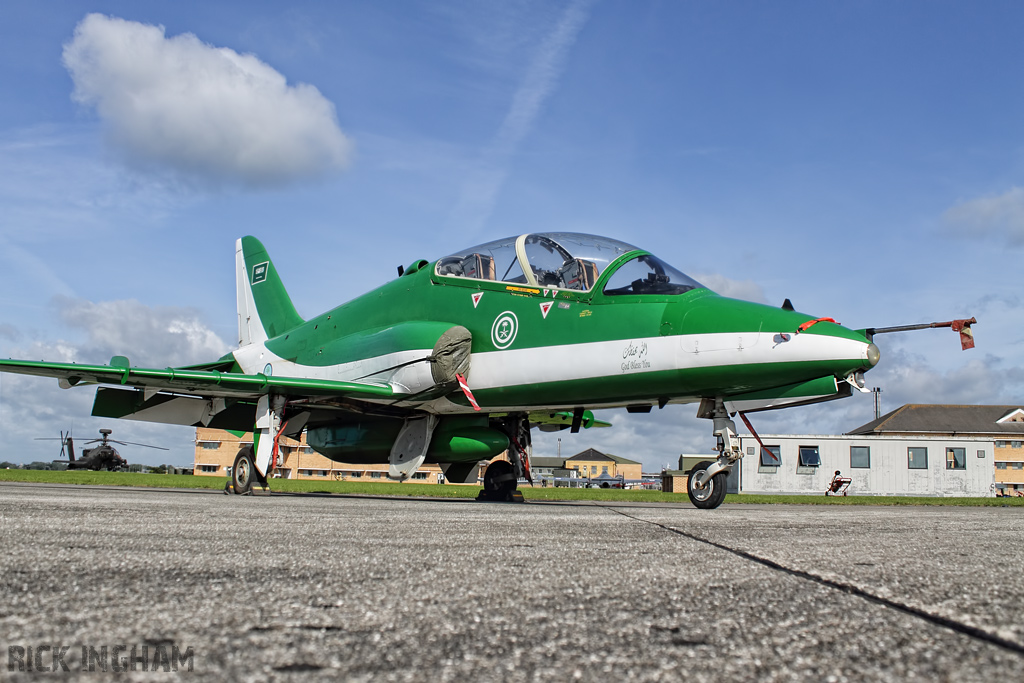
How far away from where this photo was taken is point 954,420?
230ft

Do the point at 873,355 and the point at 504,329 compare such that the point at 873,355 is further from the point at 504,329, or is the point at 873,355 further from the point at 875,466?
the point at 875,466

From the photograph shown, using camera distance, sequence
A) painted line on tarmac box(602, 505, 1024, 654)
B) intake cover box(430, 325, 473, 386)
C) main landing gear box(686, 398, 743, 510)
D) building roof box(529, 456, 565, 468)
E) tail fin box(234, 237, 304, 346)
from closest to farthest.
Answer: painted line on tarmac box(602, 505, 1024, 654)
main landing gear box(686, 398, 743, 510)
intake cover box(430, 325, 473, 386)
tail fin box(234, 237, 304, 346)
building roof box(529, 456, 565, 468)

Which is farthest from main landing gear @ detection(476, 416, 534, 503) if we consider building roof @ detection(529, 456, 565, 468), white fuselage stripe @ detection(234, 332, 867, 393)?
building roof @ detection(529, 456, 565, 468)

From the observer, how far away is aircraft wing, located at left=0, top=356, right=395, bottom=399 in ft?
36.1

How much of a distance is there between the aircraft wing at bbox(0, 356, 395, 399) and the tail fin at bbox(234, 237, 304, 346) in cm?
621

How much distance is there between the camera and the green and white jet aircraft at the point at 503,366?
8070 millimetres

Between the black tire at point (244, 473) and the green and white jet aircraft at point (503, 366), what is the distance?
0.03m

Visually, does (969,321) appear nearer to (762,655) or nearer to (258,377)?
(762,655)

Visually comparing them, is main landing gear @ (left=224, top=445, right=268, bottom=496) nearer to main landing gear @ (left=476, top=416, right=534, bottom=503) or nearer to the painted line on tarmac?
main landing gear @ (left=476, top=416, right=534, bottom=503)

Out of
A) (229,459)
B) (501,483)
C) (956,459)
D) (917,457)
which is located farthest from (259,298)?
(229,459)

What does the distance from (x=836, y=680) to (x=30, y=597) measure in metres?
1.87

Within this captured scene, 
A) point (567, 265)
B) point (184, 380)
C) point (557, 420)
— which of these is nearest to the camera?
point (567, 265)

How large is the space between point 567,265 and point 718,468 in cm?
333

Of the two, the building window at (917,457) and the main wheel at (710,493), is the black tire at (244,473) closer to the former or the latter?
the main wheel at (710,493)
